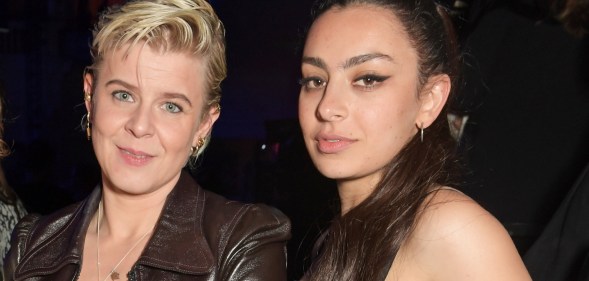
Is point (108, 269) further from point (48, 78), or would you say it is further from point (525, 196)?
point (48, 78)

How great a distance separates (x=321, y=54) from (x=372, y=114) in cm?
21

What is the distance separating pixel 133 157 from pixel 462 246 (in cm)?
86

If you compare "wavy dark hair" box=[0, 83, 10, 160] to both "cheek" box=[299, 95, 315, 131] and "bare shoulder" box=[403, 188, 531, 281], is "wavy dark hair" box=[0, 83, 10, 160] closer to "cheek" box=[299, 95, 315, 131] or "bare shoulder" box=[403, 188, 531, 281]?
"cheek" box=[299, 95, 315, 131]

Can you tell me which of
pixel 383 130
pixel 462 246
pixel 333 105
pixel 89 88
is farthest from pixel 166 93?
pixel 462 246

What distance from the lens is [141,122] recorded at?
183cm

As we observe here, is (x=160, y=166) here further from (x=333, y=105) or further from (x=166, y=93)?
(x=333, y=105)

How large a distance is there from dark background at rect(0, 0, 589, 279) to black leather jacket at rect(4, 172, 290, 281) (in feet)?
1.68

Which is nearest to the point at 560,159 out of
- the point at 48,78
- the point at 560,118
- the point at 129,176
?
the point at 560,118

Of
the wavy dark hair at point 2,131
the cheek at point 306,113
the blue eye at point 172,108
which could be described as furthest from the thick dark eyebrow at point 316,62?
the wavy dark hair at point 2,131

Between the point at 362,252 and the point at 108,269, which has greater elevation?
the point at 362,252

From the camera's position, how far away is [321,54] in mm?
1855

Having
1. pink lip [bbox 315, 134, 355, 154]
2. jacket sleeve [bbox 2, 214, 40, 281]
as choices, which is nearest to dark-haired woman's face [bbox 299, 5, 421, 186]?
pink lip [bbox 315, 134, 355, 154]

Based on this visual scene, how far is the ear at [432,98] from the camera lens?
1.90 metres

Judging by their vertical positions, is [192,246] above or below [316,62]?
below
